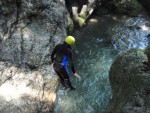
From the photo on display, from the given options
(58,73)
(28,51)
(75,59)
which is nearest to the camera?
(58,73)

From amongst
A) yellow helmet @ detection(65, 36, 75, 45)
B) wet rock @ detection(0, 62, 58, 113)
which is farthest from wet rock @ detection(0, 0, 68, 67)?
yellow helmet @ detection(65, 36, 75, 45)

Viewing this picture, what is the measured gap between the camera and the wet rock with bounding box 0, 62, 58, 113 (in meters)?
11.3

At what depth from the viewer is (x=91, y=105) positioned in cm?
1334

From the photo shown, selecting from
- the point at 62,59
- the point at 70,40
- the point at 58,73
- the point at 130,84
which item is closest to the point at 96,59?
the point at 58,73

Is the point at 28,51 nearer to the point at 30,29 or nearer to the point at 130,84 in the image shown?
the point at 30,29

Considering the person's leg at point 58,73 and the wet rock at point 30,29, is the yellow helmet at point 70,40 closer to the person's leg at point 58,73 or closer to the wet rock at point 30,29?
the person's leg at point 58,73

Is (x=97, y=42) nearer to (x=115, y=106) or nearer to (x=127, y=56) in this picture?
(x=127, y=56)

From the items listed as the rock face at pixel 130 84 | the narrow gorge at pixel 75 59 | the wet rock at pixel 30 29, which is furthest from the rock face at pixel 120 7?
the rock face at pixel 130 84

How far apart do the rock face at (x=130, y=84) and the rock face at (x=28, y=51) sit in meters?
2.74

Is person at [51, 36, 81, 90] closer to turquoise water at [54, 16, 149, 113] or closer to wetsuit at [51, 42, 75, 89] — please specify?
wetsuit at [51, 42, 75, 89]

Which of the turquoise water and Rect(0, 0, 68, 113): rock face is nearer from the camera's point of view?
Rect(0, 0, 68, 113): rock face

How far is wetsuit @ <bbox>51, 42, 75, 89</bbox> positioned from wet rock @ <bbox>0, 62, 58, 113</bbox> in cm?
52

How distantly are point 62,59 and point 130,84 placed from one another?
3.27m

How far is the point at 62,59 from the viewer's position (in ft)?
41.1
